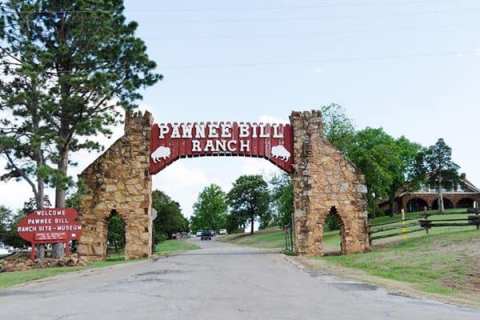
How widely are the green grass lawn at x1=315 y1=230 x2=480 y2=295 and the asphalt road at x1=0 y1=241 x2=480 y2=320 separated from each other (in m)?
2.25

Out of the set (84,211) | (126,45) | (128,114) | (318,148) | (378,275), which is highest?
(126,45)

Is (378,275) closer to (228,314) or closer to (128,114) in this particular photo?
(228,314)

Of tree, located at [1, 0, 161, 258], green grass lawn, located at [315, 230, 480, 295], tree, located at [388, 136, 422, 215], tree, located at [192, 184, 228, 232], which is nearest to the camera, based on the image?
green grass lawn, located at [315, 230, 480, 295]

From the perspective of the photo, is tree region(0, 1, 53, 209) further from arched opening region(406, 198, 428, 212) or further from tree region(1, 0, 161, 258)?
arched opening region(406, 198, 428, 212)

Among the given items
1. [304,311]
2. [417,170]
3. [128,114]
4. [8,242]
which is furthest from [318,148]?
[417,170]

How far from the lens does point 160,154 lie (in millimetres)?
26719

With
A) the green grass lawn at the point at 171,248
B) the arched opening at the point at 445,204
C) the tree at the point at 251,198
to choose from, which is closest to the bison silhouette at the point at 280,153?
the green grass lawn at the point at 171,248

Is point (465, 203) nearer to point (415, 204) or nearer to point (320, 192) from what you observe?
point (415, 204)

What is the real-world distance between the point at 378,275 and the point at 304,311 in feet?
25.0

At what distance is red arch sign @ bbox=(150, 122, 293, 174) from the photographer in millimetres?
26953

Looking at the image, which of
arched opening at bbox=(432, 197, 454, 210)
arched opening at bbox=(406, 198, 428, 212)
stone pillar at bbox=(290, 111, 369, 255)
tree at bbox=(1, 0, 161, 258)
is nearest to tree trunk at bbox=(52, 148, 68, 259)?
tree at bbox=(1, 0, 161, 258)

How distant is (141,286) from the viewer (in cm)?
1196

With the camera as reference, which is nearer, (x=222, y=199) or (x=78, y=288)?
(x=78, y=288)

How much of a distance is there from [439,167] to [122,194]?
2065 inches
